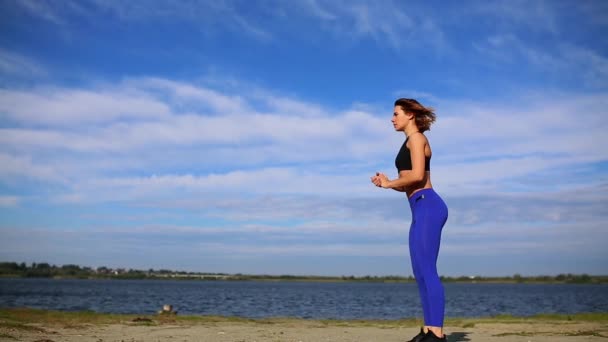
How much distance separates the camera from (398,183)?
587 centimetres

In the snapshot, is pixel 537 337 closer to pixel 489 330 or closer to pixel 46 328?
pixel 489 330

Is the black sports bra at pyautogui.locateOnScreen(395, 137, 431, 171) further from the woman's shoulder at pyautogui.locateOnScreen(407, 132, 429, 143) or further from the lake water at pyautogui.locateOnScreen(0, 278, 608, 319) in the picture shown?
the lake water at pyautogui.locateOnScreen(0, 278, 608, 319)

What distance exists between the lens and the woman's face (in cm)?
633

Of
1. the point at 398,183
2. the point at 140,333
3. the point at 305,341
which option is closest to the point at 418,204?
the point at 398,183

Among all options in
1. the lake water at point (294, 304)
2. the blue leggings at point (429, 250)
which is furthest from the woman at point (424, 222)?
the lake water at point (294, 304)

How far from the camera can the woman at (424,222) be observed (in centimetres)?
578

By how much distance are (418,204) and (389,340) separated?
3.16 m

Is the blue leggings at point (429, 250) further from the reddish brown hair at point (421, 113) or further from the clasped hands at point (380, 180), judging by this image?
the reddish brown hair at point (421, 113)

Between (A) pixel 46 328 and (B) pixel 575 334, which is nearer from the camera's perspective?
(B) pixel 575 334

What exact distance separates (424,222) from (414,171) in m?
0.56

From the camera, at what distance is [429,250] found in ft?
19.2

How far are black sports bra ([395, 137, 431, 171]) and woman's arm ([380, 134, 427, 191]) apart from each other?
0.10 meters

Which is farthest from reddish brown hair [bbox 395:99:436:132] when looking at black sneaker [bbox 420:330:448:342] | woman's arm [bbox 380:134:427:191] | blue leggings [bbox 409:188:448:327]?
black sneaker [bbox 420:330:448:342]

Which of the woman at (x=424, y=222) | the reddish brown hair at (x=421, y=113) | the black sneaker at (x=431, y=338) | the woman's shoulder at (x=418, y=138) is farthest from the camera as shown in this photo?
the reddish brown hair at (x=421, y=113)
